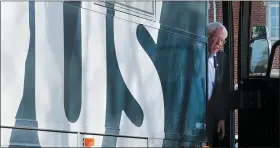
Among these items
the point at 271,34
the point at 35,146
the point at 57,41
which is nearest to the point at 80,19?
the point at 57,41

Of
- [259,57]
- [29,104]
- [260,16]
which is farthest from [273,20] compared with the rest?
[29,104]

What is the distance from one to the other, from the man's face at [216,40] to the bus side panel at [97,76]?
23cm

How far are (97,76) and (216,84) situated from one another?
75.2 inches

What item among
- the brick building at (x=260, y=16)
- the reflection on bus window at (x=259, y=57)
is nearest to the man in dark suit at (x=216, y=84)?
the brick building at (x=260, y=16)

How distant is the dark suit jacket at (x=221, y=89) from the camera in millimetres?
6613

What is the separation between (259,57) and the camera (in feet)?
22.7

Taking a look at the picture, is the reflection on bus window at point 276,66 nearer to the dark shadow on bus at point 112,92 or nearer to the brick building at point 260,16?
the brick building at point 260,16

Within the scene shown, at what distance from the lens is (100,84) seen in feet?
16.3

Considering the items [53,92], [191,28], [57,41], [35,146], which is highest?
[191,28]

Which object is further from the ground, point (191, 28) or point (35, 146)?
point (191, 28)

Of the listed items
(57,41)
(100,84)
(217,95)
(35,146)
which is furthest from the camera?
(217,95)

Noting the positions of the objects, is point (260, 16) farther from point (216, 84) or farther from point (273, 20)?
point (216, 84)

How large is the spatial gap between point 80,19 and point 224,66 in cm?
218

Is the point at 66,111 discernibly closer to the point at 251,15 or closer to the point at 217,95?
the point at 217,95
